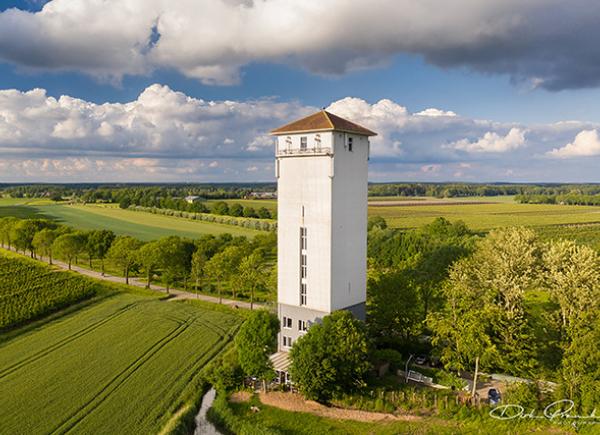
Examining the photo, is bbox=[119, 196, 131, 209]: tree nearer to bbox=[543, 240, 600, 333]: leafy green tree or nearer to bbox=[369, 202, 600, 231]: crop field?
bbox=[369, 202, 600, 231]: crop field

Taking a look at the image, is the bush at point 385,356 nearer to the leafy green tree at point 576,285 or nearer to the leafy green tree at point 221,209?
the leafy green tree at point 576,285

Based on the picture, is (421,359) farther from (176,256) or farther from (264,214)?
(264,214)

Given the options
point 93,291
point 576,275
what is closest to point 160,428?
point 576,275

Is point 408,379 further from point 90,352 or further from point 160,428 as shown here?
point 90,352

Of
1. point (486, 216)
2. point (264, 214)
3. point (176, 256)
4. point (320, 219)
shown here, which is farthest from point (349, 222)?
point (486, 216)

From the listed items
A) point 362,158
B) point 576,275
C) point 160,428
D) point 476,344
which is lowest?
point 160,428

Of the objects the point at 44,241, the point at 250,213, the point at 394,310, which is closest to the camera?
the point at 394,310
